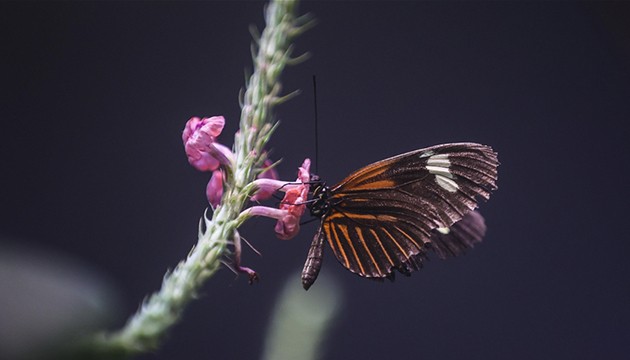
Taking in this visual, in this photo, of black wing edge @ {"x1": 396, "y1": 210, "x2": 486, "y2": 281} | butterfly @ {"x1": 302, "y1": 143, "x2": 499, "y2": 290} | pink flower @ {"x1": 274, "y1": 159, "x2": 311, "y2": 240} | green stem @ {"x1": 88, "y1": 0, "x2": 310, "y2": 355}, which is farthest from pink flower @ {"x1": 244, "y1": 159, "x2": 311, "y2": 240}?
black wing edge @ {"x1": 396, "y1": 210, "x2": 486, "y2": 281}

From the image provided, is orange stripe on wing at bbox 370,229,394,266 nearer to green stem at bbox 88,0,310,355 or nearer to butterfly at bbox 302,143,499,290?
butterfly at bbox 302,143,499,290

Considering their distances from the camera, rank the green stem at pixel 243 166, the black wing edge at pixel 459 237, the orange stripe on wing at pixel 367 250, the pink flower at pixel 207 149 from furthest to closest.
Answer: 1. the black wing edge at pixel 459 237
2. the orange stripe on wing at pixel 367 250
3. the pink flower at pixel 207 149
4. the green stem at pixel 243 166

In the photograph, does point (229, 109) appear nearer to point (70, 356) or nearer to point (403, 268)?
point (403, 268)

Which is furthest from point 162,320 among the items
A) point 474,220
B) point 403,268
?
point 474,220

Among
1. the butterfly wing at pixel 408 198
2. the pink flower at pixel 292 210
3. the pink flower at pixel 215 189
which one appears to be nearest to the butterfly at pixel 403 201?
the butterfly wing at pixel 408 198

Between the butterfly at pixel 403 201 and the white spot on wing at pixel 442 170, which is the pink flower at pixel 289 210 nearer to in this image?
the butterfly at pixel 403 201

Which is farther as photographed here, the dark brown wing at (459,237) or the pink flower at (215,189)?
the dark brown wing at (459,237)

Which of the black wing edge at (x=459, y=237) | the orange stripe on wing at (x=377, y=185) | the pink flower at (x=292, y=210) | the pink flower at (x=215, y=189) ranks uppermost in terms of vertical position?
the orange stripe on wing at (x=377, y=185)
